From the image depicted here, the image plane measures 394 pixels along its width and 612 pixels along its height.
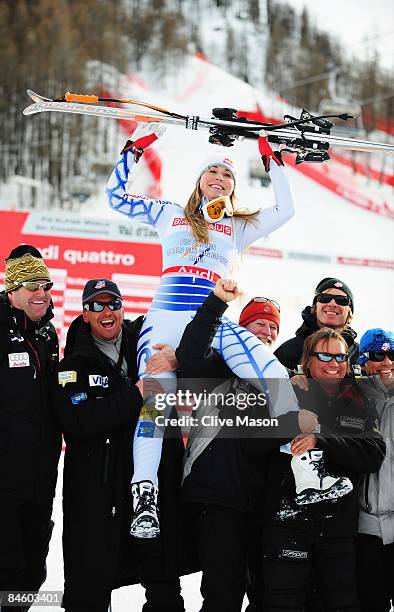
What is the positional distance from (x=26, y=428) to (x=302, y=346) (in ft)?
4.50

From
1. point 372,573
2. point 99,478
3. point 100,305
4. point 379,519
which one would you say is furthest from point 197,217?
point 372,573

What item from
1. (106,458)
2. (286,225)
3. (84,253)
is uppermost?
(286,225)

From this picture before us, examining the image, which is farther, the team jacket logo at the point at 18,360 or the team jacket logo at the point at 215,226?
the team jacket logo at the point at 215,226

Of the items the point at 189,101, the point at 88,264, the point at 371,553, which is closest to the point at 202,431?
the point at 371,553

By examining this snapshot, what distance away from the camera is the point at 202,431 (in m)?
3.28

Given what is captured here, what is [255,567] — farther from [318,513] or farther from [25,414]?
[25,414]

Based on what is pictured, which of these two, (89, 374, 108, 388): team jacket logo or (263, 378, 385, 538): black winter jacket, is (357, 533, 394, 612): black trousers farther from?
(89, 374, 108, 388): team jacket logo

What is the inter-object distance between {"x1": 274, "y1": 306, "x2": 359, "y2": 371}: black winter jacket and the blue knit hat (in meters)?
0.21

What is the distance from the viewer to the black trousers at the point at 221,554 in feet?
10.0

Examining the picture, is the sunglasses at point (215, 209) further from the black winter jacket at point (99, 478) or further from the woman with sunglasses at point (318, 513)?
the woman with sunglasses at point (318, 513)

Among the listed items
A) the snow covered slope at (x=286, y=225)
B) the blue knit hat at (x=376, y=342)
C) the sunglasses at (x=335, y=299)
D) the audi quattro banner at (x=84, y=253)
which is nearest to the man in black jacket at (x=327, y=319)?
the sunglasses at (x=335, y=299)

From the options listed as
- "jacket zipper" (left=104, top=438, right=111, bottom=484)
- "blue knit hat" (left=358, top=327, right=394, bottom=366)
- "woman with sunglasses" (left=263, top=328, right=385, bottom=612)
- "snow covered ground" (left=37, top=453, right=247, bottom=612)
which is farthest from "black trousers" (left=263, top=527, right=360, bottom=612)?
"snow covered ground" (left=37, top=453, right=247, bottom=612)

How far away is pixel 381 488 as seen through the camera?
10.7 feet

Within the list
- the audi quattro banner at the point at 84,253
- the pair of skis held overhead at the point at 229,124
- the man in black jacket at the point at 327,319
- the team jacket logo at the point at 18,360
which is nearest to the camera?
the team jacket logo at the point at 18,360
